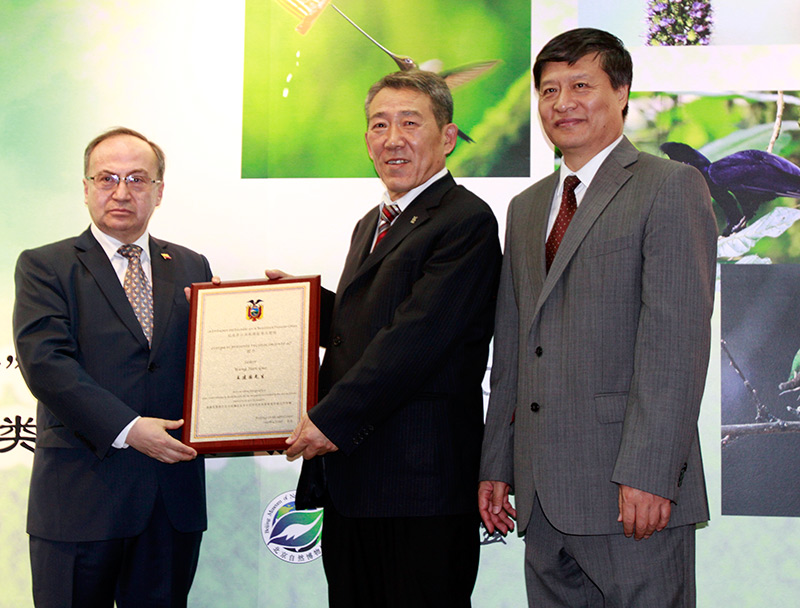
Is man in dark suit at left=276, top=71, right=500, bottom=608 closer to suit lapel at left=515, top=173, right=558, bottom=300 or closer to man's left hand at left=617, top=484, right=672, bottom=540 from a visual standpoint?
suit lapel at left=515, top=173, right=558, bottom=300

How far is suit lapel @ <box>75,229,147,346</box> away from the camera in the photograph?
2.42m

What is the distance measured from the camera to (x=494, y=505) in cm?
212

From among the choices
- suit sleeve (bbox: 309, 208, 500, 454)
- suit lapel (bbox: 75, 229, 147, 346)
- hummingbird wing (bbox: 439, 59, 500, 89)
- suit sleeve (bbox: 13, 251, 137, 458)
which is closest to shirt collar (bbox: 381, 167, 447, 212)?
suit sleeve (bbox: 309, 208, 500, 454)

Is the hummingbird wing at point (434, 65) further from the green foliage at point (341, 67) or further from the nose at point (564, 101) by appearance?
the nose at point (564, 101)

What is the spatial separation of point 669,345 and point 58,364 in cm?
178

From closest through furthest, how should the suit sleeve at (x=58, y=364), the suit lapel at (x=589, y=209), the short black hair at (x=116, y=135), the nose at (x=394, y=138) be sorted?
the suit lapel at (x=589, y=209)
the suit sleeve at (x=58, y=364)
the nose at (x=394, y=138)
the short black hair at (x=116, y=135)

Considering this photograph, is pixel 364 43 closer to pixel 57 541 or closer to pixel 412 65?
pixel 412 65

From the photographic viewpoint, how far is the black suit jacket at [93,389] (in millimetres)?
2285

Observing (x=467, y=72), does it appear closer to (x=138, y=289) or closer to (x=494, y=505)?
(x=138, y=289)

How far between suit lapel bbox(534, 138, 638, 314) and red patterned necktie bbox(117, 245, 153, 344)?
4.33ft

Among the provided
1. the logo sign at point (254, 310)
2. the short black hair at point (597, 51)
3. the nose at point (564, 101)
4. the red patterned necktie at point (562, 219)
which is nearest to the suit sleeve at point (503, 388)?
the red patterned necktie at point (562, 219)

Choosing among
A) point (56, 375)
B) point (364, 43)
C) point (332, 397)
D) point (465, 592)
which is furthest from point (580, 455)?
point (364, 43)

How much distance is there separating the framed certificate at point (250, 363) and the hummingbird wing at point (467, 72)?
118cm

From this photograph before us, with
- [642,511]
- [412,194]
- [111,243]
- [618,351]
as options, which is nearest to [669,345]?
[618,351]
